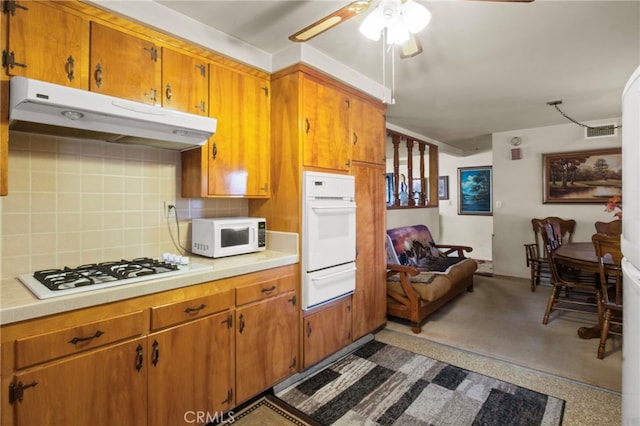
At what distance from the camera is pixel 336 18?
4.66 feet

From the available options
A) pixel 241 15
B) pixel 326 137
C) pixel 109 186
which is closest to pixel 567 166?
pixel 326 137

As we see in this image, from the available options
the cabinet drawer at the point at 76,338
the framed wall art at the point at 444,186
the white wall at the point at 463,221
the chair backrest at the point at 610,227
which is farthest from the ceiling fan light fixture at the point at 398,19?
the framed wall art at the point at 444,186

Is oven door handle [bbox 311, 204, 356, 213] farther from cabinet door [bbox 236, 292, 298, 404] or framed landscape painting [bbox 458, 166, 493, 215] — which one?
framed landscape painting [bbox 458, 166, 493, 215]

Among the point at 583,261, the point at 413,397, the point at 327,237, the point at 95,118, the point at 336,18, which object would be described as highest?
the point at 336,18

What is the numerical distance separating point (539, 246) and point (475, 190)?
245cm

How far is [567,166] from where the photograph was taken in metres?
4.51

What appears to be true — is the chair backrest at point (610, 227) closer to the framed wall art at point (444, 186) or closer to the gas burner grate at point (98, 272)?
the framed wall art at point (444, 186)

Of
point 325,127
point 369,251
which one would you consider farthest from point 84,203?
point 369,251

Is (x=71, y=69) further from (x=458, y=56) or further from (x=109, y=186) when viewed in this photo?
(x=458, y=56)

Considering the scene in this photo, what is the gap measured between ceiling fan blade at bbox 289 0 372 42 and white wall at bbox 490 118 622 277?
4.55 metres

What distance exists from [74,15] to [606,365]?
4.13 m

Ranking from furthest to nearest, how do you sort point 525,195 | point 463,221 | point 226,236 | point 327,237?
point 463,221
point 525,195
point 327,237
point 226,236

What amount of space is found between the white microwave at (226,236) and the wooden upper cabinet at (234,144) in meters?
0.21

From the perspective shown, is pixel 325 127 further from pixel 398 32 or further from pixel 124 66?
pixel 124 66
